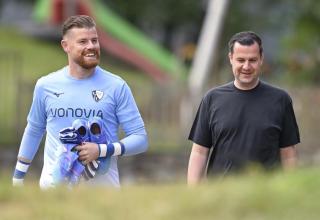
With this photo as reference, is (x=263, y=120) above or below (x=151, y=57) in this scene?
above

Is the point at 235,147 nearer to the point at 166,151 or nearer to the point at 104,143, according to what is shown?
the point at 104,143

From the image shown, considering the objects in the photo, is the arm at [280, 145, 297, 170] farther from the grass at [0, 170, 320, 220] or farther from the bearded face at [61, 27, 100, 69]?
the grass at [0, 170, 320, 220]

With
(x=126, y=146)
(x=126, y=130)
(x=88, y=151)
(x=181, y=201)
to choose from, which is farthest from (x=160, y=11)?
(x=181, y=201)

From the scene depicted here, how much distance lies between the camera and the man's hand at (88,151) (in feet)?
23.4

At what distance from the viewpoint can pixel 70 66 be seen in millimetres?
7422

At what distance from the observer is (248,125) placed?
24.0 ft

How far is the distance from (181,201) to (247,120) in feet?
8.38

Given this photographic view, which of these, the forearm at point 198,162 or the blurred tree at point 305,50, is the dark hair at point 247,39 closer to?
the forearm at point 198,162

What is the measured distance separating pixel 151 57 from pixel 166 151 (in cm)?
1228

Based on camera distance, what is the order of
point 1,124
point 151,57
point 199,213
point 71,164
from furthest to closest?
point 151,57 → point 1,124 → point 71,164 → point 199,213

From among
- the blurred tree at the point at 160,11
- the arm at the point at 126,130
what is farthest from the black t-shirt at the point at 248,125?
the blurred tree at the point at 160,11

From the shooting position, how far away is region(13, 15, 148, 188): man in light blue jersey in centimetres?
723

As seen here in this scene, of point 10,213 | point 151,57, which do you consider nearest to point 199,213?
point 10,213

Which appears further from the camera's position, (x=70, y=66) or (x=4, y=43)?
(x=4, y=43)
